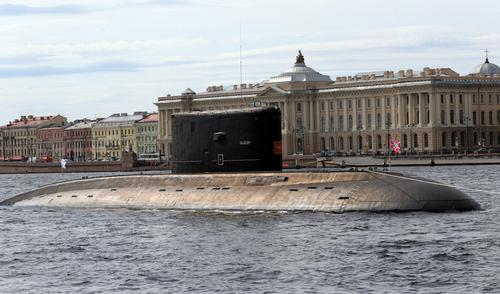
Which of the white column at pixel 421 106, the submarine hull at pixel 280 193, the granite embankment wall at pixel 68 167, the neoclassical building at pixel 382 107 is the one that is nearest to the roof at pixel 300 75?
the neoclassical building at pixel 382 107

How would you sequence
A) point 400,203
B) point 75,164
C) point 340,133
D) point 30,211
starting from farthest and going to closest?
point 340,133 → point 75,164 → point 30,211 → point 400,203

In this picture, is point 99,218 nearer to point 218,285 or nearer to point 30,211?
point 30,211

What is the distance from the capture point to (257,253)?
32.3 metres

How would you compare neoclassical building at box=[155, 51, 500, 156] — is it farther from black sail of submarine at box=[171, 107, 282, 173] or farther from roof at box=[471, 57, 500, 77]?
black sail of submarine at box=[171, 107, 282, 173]

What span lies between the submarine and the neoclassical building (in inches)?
4409

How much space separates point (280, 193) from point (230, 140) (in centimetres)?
368

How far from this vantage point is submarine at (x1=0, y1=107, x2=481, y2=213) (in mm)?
39406

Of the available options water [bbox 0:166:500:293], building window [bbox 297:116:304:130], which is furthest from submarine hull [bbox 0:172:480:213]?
building window [bbox 297:116:304:130]

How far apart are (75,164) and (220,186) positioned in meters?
112

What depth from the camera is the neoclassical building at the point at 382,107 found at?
160375mm

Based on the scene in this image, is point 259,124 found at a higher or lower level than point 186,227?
higher

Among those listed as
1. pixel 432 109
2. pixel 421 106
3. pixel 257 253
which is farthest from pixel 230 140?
pixel 421 106

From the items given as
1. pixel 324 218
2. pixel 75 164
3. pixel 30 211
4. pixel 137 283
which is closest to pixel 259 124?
pixel 324 218

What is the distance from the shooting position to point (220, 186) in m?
43.9
